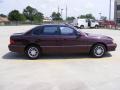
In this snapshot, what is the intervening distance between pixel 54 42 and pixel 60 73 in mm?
2879

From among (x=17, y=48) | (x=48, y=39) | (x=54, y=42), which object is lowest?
(x=17, y=48)

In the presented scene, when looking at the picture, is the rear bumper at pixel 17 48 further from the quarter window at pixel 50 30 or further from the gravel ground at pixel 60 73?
the quarter window at pixel 50 30

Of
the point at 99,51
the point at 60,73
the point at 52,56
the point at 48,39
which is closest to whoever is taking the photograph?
A: the point at 60,73

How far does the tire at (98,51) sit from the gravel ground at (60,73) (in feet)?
0.83

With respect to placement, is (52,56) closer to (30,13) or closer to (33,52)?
(33,52)

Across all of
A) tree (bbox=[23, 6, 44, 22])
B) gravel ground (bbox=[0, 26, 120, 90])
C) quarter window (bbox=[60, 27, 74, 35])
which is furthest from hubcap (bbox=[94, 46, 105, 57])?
tree (bbox=[23, 6, 44, 22])

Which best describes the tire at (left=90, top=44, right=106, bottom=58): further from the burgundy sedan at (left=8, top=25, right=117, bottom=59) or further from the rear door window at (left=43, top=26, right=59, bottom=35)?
the rear door window at (left=43, top=26, right=59, bottom=35)

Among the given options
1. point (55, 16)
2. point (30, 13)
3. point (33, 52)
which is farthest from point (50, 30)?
point (30, 13)

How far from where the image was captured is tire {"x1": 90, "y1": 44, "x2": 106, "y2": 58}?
11398mm

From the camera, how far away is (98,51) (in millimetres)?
11406

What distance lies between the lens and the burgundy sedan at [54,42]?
1121cm

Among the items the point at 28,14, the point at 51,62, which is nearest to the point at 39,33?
the point at 51,62

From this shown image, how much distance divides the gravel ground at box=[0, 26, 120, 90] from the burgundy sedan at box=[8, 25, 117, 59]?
362mm

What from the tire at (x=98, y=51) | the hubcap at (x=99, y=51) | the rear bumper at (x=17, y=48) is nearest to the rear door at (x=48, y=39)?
the rear bumper at (x=17, y=48)
